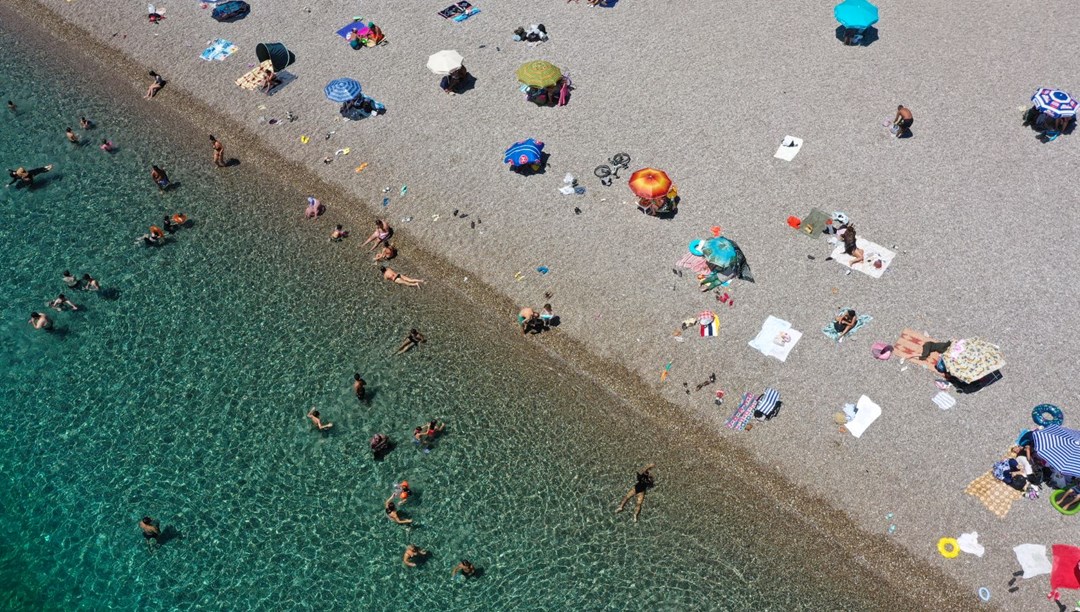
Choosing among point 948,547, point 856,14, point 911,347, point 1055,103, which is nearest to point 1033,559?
point 948,547

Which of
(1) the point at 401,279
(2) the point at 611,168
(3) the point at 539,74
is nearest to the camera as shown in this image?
(1) the point at 401,279

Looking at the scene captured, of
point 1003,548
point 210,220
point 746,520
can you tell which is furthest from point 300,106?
point 1003,548

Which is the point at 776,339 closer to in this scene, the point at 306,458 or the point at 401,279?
the point at 401,279

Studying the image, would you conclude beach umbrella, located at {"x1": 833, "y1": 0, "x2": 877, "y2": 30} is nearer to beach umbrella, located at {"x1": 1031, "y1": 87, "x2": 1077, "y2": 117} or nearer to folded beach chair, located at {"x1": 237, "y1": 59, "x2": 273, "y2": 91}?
beach umbrella, located at {"x1": 1031, "y1": 87, "x2": 1077, "y2": 117}

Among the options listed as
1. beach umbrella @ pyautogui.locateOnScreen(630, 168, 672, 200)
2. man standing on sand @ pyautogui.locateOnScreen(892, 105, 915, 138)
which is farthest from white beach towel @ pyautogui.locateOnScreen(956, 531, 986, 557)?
man standing on sand @ pyautogui.locateOnScreen(892, 105, 915, 138)

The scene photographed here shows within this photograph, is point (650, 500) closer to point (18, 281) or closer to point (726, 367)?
point (726, 367)

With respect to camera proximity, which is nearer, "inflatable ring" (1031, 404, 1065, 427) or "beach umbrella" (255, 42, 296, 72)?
"inflatable ring" (1031, 404, 1065, 427)
